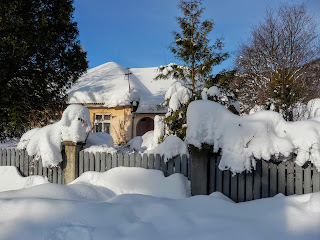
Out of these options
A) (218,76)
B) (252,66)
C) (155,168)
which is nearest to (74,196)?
(155,168)

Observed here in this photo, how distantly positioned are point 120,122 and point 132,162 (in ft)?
35.8

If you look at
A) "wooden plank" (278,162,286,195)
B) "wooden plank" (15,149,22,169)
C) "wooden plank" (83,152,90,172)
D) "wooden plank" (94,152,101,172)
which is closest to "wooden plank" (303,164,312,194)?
"wooden plank" (278,162,286,195)

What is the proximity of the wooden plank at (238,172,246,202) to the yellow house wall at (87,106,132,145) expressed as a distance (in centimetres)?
1204

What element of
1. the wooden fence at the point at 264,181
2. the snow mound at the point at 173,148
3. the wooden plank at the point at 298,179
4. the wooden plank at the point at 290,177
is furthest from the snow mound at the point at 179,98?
the wooden plank at the point at 298,179

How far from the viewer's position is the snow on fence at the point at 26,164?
20.0 feet

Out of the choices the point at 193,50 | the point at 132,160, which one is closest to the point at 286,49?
the point at 193,50

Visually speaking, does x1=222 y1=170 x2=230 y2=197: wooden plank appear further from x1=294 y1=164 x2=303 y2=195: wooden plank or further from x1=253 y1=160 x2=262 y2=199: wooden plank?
x1=294 y1=164 x2=303 y2=195: wooden plank

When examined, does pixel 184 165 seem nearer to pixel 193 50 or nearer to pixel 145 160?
pixel 145 160

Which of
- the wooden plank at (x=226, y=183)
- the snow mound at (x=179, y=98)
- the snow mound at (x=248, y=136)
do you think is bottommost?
the wooden plank at (x=226, y=183)

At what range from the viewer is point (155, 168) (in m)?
5.14

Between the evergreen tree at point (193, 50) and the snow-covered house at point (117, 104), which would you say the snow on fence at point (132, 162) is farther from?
the snow-covered house at point (117, 104)

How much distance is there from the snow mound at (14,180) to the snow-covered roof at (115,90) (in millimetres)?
8812

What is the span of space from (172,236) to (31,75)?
11015 millimetres

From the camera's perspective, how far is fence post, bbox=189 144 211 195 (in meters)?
4.42
